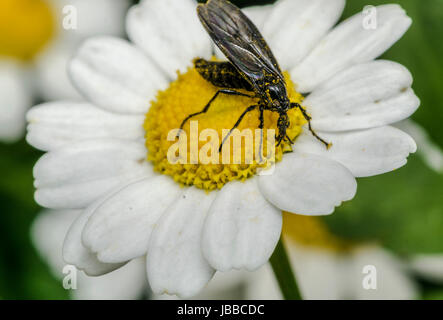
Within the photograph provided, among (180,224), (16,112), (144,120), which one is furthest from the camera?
(16,112)

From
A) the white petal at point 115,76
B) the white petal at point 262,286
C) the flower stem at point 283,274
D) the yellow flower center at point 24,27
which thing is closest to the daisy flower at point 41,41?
the yellow flower center at point 24,27

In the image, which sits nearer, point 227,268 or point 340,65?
point 227,268

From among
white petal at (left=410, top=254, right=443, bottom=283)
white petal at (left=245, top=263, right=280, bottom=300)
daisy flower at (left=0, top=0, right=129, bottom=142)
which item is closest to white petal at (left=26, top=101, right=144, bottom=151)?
white petal at (left=245, top=263, right=280, bottom=300)

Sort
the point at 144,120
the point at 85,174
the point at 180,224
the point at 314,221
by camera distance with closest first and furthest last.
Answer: the point at 180,224 < the point at 85,174 < the point at 144,120 < the point at 314,221

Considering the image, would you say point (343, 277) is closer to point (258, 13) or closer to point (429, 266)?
point (429, 266)

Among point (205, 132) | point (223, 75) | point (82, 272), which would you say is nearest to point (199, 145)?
point (205, 132)

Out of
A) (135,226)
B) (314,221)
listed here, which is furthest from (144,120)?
(314,221)
